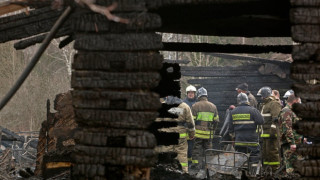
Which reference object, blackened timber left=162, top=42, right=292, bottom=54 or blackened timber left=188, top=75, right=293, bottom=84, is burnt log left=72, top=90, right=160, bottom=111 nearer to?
blackened timber left=162, top=42, right=292, bottom=54

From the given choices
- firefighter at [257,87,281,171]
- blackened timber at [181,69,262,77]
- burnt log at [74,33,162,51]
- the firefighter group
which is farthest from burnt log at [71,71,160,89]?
blackened timber at [181,69,262,77]

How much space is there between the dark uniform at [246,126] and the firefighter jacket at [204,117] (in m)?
Answer: 1.39

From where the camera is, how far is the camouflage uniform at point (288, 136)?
34.8 feet

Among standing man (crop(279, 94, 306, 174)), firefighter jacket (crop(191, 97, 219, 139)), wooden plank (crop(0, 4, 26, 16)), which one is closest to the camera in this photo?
wooden plank (crop(0, 4, 26, 16))

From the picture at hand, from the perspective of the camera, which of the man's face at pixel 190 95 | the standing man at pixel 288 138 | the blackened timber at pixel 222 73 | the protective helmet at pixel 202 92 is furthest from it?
the blackened timber at pixel 222 73

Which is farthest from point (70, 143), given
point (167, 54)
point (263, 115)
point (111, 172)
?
point (167, 54)

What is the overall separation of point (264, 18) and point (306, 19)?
1235 millimetres

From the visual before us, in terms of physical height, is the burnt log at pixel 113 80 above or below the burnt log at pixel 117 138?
above

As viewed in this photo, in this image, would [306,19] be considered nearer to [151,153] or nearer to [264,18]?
[264,18]

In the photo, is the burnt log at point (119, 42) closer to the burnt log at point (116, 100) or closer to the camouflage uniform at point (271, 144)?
the burnt log at point (116, 100)

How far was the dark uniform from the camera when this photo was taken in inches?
501

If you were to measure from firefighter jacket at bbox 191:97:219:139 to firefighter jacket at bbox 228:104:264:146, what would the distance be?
138cm

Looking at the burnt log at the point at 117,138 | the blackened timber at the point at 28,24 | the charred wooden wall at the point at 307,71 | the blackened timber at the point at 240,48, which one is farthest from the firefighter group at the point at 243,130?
the burnt log at the point at 117,138

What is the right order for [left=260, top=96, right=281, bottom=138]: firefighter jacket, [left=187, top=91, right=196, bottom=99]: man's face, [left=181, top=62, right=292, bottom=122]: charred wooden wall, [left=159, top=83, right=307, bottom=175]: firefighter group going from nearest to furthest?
1. [left=159, top=83, right=307, bottom=175]: firefighter group
2. [left=260, top=96, right=281, bottom=138]: firefighter jacket
3. [left=187, top=91, right=196, bottom=99]: man's face
4. [left=181, top=62, right=292, bottom=122]: charred wooden wall
